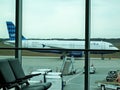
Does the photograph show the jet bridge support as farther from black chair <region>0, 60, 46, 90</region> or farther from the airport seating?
black chair <region>0, 60, 46, 90</region>

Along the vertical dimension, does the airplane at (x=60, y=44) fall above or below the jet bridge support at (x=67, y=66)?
above

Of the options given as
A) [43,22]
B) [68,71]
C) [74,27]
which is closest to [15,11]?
[43,22]

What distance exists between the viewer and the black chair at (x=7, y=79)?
3.79 metres

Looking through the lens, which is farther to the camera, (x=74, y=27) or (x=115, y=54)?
(x=74, y=27)

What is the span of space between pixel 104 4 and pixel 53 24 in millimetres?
926

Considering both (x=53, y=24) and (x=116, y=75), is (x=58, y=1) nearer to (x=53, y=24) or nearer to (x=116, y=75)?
(x=53, y=24)

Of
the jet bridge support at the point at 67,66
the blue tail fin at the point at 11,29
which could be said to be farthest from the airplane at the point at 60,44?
the jet bridge support at the point at 67,66

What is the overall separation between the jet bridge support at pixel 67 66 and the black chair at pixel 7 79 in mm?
969

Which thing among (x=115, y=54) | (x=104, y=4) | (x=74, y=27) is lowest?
(x=115, y=54)

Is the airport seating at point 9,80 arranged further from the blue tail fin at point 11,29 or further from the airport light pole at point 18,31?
the blue tail fin at point 11,29

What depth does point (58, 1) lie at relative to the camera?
4.97 m

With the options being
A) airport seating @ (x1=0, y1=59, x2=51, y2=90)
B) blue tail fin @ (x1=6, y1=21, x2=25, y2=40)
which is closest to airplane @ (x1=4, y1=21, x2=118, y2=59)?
blue tail fin @ (x1=6, y1=21, x2=25, y2=40)

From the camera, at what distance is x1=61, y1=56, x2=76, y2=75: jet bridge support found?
4.90 m

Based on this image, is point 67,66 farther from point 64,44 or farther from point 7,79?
point 7,79
